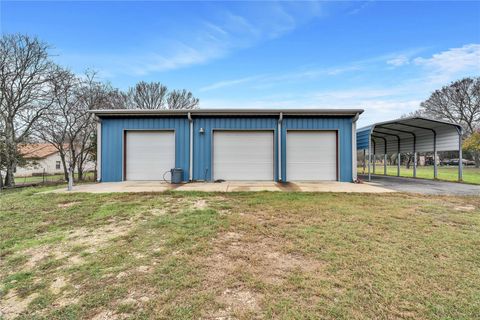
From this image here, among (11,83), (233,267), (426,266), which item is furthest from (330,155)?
(11,83)

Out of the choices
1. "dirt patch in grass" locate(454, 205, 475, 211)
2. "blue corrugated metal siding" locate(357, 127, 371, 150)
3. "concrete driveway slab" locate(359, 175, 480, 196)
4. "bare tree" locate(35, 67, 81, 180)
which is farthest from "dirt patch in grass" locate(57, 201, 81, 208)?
"blue corrugated metal siding" locate(357, 127, 371, 150)

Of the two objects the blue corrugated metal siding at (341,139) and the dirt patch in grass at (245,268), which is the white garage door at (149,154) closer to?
the blue corrugated metal siding at (341,139)

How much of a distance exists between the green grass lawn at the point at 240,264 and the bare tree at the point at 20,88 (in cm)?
1149

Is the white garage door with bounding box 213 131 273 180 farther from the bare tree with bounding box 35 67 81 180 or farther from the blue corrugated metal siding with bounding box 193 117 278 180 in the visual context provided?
the bare tree with bounding box 35 67 81 180

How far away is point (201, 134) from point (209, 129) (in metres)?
0.44

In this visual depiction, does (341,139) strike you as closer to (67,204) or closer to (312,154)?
(312,154)

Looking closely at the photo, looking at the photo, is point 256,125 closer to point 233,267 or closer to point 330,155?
point 330,155

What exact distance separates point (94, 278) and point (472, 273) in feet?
13.1

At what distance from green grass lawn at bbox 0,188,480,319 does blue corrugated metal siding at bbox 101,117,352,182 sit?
5.64m

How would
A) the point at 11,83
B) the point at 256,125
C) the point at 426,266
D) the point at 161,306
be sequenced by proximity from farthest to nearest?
the point at 11,83 → the point at 256,125 → the point at 426,266 → the point at 161,306

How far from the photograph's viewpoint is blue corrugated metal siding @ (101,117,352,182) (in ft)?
35.5

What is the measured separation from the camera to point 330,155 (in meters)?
11.0

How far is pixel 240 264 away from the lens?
2740 millimetres

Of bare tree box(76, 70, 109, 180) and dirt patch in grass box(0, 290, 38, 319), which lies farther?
bare tree box(76, 70, 109, 180)
